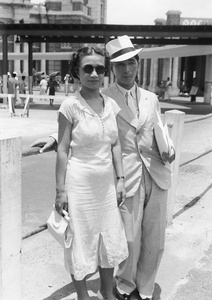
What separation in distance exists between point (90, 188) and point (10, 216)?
465mm

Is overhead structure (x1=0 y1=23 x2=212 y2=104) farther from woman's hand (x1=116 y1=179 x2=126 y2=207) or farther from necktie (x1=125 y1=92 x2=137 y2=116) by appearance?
woman's hand (x1=116 y1=179 x2=126 y2=207)

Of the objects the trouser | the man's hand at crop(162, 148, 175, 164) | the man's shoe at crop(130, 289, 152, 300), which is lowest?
the man's shoe at crop(130, 289, 152, 300)

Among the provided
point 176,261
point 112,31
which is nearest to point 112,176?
point 176,261

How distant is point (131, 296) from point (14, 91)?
1708cm

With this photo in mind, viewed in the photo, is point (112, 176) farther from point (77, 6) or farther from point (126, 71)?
point (77, 6)

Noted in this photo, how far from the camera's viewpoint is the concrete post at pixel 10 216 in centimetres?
206

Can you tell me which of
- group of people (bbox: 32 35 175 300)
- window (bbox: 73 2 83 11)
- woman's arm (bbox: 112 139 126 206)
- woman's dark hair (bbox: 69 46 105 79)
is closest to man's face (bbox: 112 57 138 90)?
group of people (bbox: 32 35 175 300)

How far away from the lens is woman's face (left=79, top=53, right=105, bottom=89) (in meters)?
2.31

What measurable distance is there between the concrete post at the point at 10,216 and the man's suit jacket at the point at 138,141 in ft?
2.32

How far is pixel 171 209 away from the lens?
13.7 ft

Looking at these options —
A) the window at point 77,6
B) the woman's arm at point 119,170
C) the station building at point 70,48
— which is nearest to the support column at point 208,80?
the station building at point 70,48

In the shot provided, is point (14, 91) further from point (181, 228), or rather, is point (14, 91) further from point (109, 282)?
point (109, 282)

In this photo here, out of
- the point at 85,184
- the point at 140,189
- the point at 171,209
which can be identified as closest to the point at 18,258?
the point at 85,184

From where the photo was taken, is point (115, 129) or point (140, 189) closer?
point (115, 129)
